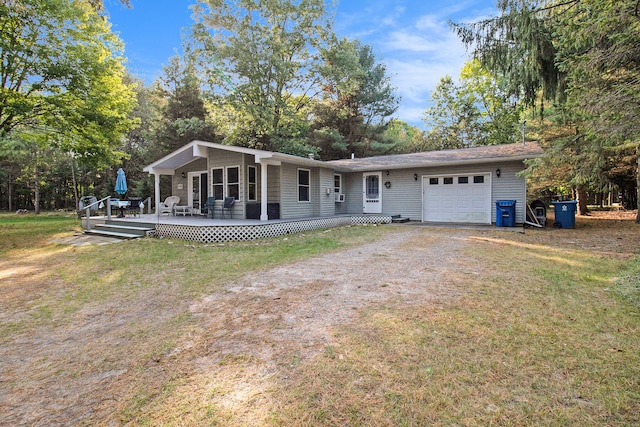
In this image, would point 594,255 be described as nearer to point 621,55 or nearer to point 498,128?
point 621,55

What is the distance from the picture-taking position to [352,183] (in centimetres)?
1467

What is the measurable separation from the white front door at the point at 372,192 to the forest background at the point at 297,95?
5920 mm

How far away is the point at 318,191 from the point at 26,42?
10360mm

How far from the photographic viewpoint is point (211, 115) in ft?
69.2

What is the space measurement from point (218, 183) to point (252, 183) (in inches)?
54.7

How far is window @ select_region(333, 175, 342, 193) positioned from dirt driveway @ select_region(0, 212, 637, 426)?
8.67 meters

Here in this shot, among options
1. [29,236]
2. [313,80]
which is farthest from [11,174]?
[313,80]

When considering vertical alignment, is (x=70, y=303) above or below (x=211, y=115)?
below

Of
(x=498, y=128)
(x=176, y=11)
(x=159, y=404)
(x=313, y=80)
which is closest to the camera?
(x=159, y=404)

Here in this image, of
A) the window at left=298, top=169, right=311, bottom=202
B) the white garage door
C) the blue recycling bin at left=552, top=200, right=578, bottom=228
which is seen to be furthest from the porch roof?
the blue recycling bin at left=552, top=200, right=578, bottom=228

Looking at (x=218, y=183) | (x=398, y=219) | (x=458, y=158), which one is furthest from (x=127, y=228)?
(x=458, y=158)

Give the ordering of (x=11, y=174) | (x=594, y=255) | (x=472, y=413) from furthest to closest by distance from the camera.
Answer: (x=11, y=174) < (x=594, y=255) < (x=472, y=413)

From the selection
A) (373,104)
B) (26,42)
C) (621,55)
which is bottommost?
(621,55)

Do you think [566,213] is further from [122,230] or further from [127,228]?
[122,230]
